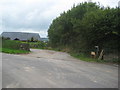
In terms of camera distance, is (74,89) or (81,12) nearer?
(74,89)

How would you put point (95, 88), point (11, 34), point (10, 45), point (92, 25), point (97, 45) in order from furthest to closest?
point (11, 34), point (10, 45), point (97, 45), point (92, 25), point (95, 88)

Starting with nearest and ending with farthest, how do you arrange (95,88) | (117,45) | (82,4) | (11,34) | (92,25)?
1. (95,88)
2. (117,45)
3. (92,25)
4. (82,4)
5. (11,34)

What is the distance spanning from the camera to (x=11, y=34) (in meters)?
68.9

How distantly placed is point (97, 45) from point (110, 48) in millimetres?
2080

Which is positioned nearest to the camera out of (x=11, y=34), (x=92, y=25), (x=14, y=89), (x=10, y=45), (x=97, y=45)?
(x=14, y=89)

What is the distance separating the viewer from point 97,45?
1775 centimetres

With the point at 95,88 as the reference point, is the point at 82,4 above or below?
above

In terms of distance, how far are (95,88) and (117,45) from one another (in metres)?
10.6

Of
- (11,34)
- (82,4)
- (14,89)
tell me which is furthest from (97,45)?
(11,34)

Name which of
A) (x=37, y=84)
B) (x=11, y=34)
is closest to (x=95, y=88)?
(x=37, y=84)

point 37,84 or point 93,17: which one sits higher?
point 93,17

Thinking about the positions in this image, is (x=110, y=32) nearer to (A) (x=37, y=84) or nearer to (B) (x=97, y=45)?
(B) (x=97, y=45)

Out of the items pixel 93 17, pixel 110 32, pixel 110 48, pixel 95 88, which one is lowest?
pixel 95 88

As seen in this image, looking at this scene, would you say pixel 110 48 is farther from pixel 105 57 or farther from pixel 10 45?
pixel 10 45
